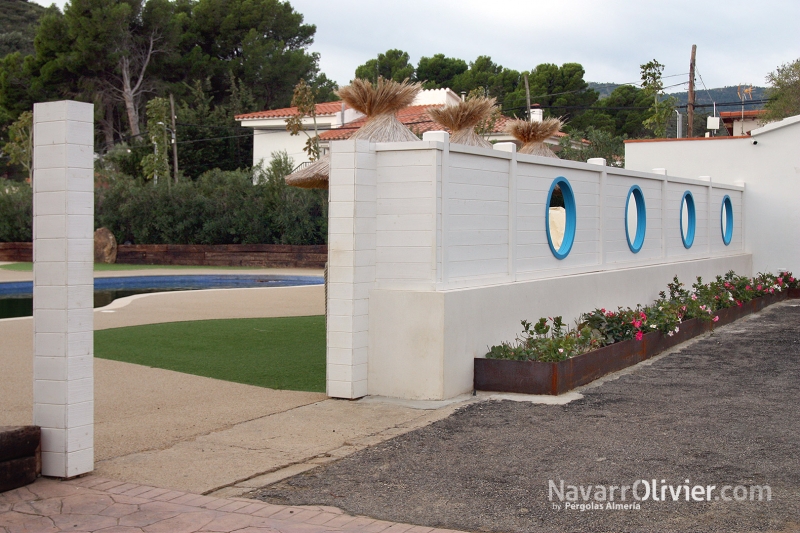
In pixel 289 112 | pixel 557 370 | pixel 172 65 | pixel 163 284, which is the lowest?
pixel 163 284

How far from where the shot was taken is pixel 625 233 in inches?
481

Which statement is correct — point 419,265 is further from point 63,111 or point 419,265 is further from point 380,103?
point 63,111

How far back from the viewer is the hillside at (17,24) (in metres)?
53.8

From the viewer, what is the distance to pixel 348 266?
300 inches

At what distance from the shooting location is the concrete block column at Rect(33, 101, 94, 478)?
5246 millimetres

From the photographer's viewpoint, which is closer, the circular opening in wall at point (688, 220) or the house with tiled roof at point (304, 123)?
the circular opening in wall at point (688, 220)

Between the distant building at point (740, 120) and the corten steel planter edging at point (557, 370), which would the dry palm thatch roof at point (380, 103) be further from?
the distant building at point (740, 120)

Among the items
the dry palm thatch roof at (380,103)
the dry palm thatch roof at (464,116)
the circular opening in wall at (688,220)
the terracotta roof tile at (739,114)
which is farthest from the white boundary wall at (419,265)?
the terracotta roof tile at (739,114)

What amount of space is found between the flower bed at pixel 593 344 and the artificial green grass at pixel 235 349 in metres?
1.81

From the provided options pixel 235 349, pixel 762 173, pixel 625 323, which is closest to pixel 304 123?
pixel 762 173

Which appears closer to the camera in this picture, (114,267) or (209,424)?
(209,424)

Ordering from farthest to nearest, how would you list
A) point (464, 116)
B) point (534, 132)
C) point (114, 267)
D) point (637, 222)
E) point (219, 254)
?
point (219, 254), point (114, 267), point (637, 222), point (534, 132), point (464, 116)

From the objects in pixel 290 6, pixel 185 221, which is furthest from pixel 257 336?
pixel 290 6

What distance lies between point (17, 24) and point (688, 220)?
56996 millimetres
